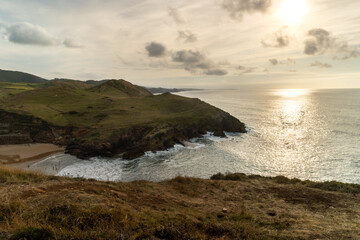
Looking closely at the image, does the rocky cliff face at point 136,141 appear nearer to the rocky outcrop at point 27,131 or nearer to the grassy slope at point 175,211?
the rocky outcrop at point 27,131

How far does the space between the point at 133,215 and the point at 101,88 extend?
144 meters

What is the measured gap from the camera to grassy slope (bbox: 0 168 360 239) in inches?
320

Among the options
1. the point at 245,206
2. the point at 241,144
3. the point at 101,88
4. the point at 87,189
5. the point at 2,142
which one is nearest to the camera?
the point at 87,189

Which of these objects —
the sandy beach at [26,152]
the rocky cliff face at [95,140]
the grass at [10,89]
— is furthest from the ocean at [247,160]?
the grass at [10,89]

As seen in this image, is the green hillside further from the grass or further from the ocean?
the grass

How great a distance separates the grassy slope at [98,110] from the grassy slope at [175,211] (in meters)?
36.2

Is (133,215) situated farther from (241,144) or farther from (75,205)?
(241,144)

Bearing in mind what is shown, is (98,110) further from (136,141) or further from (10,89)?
(10,89)

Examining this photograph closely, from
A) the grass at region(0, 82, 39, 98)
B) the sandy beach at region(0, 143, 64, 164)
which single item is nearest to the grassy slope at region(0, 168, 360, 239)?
the sandy beach at region(0, 143, 64, 164)

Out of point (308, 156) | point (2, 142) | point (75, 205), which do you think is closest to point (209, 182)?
point (75, 205)

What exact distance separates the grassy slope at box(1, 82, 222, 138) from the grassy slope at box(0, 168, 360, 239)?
36.2 metres

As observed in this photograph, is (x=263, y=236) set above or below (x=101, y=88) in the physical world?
below

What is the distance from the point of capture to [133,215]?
10.1m

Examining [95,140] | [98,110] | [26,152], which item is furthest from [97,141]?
[98,110]
